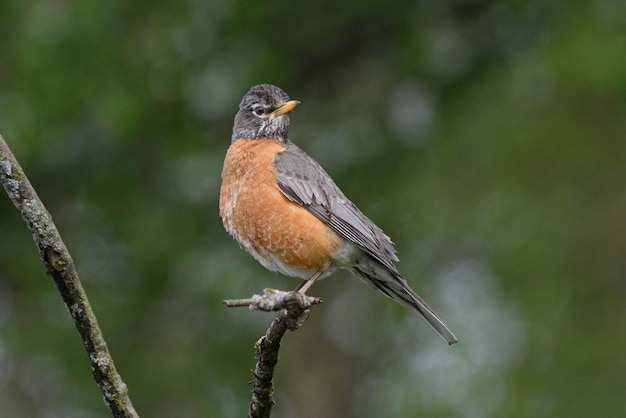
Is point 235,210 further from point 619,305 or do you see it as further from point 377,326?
point 619,305

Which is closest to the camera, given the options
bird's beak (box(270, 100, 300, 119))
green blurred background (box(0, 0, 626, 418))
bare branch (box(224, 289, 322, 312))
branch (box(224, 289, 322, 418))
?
bare branch (box(224, 289, 322, 312))

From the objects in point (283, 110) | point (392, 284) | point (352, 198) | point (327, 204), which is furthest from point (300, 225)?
point (352, 198)

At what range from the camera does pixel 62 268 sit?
3221 mm

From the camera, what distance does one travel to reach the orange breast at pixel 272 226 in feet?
16.7

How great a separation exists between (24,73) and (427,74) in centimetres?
395

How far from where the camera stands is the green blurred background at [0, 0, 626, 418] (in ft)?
28.5

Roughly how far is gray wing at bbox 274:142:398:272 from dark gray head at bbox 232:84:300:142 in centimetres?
37

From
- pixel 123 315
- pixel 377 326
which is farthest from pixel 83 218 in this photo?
pixel 377 326

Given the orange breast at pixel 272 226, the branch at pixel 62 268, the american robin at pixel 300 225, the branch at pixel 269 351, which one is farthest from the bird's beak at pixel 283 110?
the branch at pixel 62 268

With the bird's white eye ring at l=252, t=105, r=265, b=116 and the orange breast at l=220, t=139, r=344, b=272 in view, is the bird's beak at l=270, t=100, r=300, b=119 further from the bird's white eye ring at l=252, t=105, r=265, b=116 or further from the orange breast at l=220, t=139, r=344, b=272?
the orange breast at l=220, t=139, r=344, b=272

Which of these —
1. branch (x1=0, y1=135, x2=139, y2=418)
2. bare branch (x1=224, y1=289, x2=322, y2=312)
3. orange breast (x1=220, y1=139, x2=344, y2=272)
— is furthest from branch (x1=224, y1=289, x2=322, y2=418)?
orange breast (x1=220, y1=139, x2=344, y2=272)

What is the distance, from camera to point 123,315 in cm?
912

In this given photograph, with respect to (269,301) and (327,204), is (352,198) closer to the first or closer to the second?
(327,204)

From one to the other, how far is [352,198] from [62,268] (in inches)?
240
